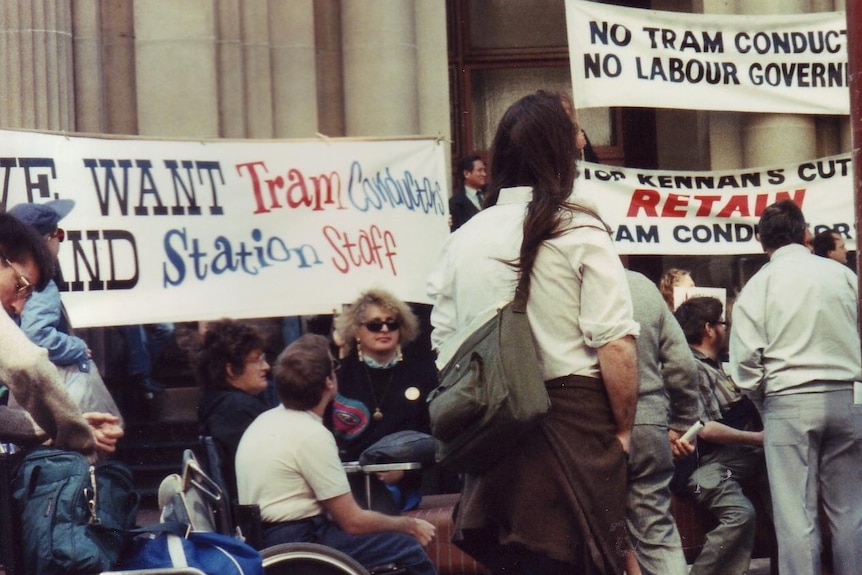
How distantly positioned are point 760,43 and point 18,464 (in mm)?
7452

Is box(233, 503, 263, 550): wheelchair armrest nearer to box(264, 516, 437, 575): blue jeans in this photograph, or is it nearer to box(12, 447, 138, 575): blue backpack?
box(264, 516, 437, 575): blue jeans

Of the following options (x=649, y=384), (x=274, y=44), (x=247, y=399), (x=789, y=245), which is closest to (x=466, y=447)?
(x=649, y=384)

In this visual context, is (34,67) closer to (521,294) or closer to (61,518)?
(61,518)

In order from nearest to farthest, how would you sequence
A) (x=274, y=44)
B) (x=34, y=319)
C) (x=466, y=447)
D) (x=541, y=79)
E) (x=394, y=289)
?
(x=466, y=447) < (x=34, y=319) < (x=394, y=289) < (x=274, y=44) < (x=541, y=79)

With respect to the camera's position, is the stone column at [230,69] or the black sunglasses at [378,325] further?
the stone column at [230,69]

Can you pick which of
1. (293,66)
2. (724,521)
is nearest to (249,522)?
(724,521)

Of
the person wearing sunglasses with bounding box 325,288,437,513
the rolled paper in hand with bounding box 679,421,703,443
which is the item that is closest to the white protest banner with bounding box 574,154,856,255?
the person wearing sunglasses with bounding box 325,288,437,513

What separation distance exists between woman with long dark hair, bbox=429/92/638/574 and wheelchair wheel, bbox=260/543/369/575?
6.20 feet

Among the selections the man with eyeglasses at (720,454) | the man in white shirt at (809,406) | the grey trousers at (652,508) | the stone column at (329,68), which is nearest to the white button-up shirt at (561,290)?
the grey trousers at (652,508)

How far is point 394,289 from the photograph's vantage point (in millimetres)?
10312

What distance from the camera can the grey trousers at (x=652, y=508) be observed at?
22.0ft

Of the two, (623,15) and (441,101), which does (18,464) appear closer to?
(623,15)

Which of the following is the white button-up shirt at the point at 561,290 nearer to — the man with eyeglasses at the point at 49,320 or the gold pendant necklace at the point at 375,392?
the man with eyeglasses at the point at 49,320

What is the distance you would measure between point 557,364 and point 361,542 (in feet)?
8.57
